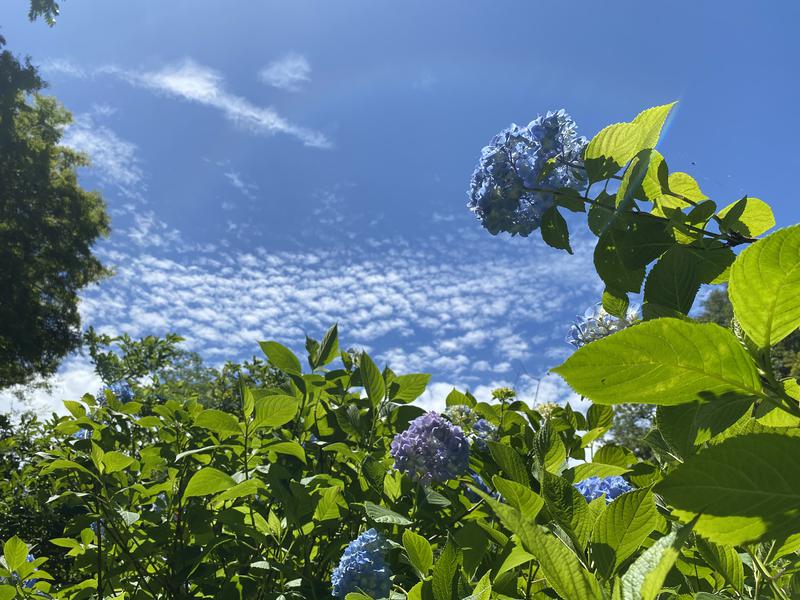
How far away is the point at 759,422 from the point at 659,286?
23 centimetres

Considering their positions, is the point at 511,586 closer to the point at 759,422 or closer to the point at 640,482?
the point at 640,482

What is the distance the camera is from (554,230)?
55.9 inches

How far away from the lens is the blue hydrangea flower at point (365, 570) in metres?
1.43

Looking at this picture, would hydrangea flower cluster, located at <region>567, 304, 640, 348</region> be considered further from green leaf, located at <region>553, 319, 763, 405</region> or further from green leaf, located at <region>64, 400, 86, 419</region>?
green leaf, located at <region>64, 400, 86, 419</region>

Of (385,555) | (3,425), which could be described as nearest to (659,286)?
(385,555)

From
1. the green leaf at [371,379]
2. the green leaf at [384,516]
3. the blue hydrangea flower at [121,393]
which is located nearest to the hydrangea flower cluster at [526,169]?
the green leaf at [371,379]

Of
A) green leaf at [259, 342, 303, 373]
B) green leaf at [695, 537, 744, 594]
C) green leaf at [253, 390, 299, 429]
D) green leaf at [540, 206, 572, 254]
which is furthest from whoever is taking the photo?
green leaf at [259, 342, 303, 373]

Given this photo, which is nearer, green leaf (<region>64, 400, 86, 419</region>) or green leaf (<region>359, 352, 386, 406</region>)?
green leaf (<region>359, 352, 386, 406</region>)

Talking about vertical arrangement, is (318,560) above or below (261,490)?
below

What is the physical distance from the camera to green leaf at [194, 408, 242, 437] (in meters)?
1.76

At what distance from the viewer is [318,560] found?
1921 millimetres

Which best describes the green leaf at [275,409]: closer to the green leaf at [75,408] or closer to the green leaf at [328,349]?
the green leaf at [328,349]

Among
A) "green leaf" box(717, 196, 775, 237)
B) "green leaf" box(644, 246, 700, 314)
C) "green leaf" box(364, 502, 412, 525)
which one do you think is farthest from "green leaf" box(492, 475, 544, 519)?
"green leaf" box(717, 196, 775, 237)

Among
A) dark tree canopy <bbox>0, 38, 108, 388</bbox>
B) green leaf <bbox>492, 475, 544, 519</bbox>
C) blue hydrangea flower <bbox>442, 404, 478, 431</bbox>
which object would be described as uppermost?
dark tree canopy <bbox>0, 38, 108, 388</bbox>
